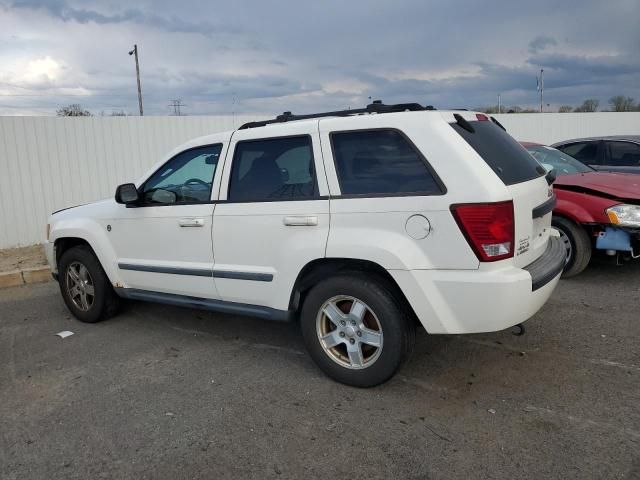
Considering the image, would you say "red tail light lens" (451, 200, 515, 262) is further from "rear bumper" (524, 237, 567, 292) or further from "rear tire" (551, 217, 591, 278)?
"rear tire" (551, 217, 591, 278)

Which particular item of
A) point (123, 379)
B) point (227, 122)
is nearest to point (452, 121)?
point (123, 379)

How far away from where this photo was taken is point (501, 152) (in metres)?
3.52

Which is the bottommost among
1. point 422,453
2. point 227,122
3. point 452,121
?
point 422,453

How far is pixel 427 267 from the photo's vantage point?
125 inches

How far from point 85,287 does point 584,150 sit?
26.4 ft

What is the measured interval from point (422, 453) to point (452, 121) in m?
2.03

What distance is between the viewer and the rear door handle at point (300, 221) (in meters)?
3.52

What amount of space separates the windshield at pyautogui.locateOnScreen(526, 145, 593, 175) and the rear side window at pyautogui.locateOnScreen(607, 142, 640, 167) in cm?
177

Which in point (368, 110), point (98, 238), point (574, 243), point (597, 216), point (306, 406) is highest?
point (368, 110)

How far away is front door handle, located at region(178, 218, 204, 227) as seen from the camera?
4.11m

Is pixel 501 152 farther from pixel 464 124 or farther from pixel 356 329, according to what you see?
pixel 356 329

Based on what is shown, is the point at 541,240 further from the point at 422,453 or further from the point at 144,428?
the point at 144,428

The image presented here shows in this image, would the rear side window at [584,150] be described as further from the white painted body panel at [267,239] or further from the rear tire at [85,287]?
the rear tire at [85,287]

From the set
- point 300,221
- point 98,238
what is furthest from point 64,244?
point 300,221
